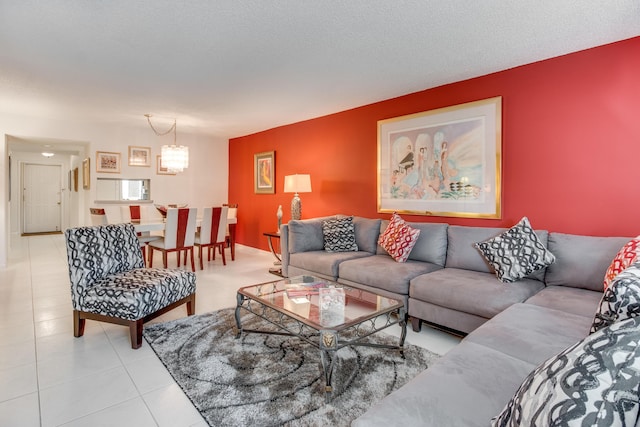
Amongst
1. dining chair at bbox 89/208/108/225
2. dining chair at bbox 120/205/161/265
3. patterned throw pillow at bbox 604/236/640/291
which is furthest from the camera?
dining chair at bbox 120/205/161/265

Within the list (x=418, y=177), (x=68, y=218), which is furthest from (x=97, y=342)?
(x=68, y=218)

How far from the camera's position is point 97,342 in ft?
8.21

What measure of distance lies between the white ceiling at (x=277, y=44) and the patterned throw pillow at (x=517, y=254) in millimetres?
1469

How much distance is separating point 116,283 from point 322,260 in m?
1.85

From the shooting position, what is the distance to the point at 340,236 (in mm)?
3910

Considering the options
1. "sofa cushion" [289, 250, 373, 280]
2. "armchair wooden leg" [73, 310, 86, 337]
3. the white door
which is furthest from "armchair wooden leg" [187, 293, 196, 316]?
the white door

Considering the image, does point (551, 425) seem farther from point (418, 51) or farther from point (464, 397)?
point (418, 51)

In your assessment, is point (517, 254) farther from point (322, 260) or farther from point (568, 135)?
point (322, 260)

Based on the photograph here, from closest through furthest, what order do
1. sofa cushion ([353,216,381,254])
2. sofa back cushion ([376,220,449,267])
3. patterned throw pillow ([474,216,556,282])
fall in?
patterned throw pillow ([474,216,556,282]) < sofa back cushion ([376,220,449,267]) < sofa cushion ([353,216,381,254])

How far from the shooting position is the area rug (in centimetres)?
170

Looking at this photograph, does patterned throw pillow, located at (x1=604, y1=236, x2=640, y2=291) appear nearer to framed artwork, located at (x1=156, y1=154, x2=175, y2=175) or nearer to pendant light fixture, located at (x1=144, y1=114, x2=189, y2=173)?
pendant light fixture, located at (x1=144, y1=114, x2=189, y2=173)

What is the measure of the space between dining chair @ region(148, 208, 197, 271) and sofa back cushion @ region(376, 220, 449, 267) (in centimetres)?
305

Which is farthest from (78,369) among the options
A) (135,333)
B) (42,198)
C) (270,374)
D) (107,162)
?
(42,198)

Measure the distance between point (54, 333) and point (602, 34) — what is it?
4701 millimetres
